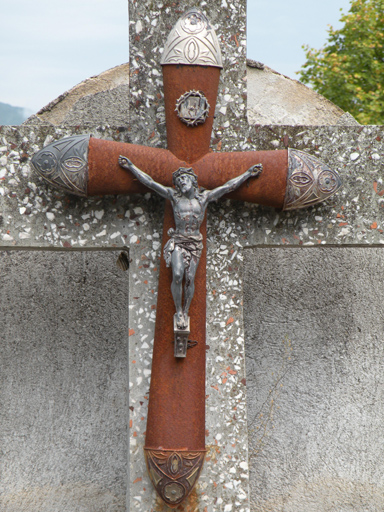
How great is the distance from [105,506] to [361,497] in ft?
4.97

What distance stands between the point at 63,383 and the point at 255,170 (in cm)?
184

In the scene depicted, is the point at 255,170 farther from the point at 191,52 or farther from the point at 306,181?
the point at 191,52

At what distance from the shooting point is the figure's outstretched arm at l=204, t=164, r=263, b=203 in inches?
139

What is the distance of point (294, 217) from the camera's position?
376 cm

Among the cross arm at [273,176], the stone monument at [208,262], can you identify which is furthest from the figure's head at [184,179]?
the stone monument at [208,262]

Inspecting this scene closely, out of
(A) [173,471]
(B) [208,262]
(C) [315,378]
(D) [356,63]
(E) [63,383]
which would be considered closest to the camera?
(A) [173,471]

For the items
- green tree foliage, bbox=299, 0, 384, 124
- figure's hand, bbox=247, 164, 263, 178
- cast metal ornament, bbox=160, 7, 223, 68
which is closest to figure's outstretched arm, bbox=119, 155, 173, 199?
figure's hand, bbox=247, 164, 263, 178

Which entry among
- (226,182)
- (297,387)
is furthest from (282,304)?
(226,182)

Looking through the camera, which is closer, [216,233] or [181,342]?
[181,342]

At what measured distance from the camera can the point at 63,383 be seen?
453 cm

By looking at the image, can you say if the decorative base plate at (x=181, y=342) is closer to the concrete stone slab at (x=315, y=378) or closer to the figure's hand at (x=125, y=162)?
the figure's hand at (x=125, y=162)

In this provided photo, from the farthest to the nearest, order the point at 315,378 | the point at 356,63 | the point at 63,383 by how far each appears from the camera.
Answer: the point at 356,63, the point at 315,378, the point at 63,383

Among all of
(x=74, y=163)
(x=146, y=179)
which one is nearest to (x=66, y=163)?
(x=74, y=163)

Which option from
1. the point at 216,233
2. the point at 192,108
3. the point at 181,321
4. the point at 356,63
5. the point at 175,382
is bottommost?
the point at 175,382
